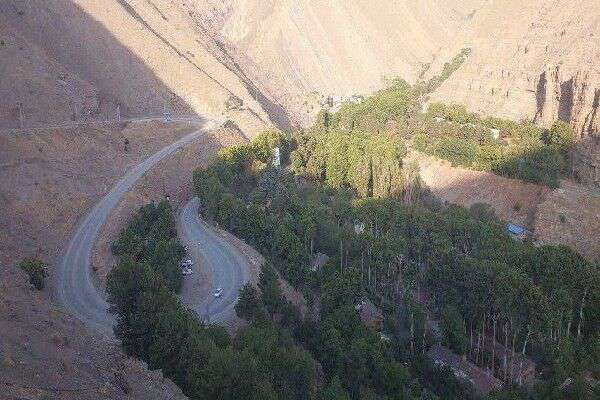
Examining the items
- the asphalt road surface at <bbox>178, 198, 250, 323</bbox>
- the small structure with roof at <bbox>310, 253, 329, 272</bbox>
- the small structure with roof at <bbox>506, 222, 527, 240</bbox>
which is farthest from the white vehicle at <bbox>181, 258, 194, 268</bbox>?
the small structure with roof at <bbox>506, 222, 527, 240</bbox>

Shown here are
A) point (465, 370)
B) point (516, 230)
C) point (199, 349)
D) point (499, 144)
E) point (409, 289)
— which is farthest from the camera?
point (499, 144)

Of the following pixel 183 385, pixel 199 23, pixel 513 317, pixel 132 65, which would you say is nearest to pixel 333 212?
pixel 513 317

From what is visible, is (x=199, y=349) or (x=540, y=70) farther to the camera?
(x=540, y=70)

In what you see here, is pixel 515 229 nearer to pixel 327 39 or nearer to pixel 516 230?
pixel 516 230

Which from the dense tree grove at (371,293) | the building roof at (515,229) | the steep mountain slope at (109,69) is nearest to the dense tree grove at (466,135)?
the dense tree grove at (371,293)

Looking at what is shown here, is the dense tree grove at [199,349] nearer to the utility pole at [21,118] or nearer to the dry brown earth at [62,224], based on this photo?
the dry brown earth at [62,224]

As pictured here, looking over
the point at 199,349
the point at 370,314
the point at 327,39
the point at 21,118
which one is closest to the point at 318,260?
the point at 370,314
